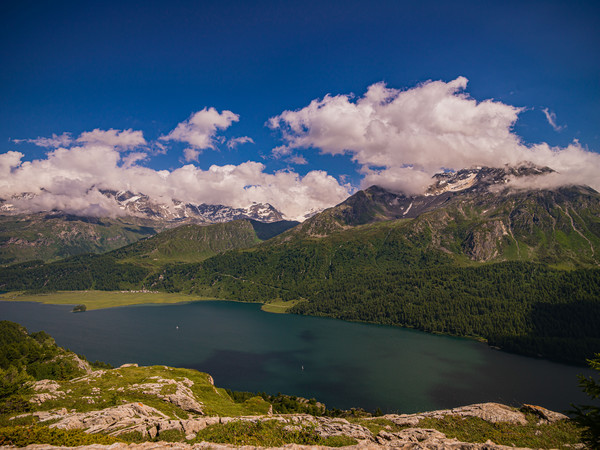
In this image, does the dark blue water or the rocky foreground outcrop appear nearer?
the rocky foreground outcrop

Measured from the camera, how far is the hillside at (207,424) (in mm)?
30453

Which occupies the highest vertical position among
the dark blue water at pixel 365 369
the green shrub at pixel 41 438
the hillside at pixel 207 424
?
the green shrub at pixel 41 438

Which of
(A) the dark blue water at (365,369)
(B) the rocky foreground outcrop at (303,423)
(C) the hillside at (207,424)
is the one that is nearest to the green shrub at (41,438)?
(C) the hillside at (207,424)

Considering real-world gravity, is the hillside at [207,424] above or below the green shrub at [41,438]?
below

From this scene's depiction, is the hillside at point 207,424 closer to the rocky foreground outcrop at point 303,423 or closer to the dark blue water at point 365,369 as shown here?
the rocky foreground outcrop at point 303,423

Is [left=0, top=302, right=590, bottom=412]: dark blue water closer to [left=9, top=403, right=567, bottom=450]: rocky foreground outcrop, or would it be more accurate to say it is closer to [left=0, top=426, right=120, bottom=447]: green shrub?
[left=9, top=403, right=567, bottom=450]: rocky foreground outcrop

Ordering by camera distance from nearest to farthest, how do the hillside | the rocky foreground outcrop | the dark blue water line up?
the hillside
the rocky foreground outcrop
the dark blue water

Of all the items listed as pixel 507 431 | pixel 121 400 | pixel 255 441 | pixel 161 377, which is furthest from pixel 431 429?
pixel 161 377

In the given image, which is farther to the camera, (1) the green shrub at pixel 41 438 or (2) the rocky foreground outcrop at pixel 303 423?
(2) the rocky foreground outcrop at pixel 303 423

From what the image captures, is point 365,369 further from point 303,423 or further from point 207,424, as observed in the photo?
point 207,424

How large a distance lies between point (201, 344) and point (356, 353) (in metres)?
92.0

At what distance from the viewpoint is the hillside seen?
3045cm

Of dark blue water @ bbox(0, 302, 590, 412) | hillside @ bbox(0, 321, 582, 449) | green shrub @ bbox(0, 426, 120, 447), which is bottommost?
dark blue water @ bbox(0, 302, 590, 412)

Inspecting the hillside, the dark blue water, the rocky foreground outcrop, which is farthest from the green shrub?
the dark blue water
